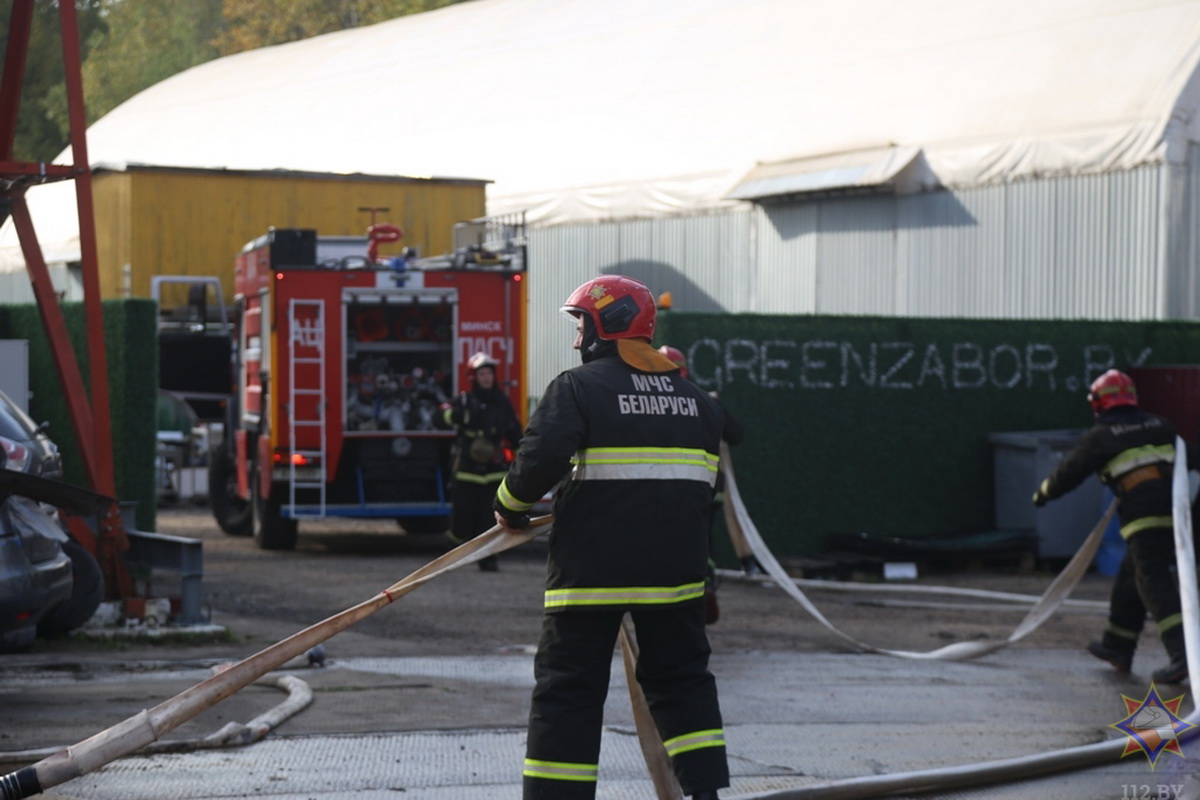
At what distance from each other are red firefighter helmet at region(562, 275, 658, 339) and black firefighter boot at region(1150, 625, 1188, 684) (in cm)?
500

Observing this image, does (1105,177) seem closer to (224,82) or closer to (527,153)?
(527,153)

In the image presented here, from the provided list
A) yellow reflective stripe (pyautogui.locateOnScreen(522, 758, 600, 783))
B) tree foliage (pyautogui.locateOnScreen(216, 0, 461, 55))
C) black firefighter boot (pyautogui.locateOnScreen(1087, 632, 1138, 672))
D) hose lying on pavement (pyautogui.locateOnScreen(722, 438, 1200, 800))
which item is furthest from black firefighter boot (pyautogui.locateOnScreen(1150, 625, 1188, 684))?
tree foliage (pyautogui.locateOnScreen(216, 0, 461, 55))

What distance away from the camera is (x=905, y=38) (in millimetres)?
22375

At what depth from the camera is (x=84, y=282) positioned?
9930 mm

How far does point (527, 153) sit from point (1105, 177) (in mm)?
10612

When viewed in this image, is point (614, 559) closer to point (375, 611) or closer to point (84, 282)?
point (375, 611)

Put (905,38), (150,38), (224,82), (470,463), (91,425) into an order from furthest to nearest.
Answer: (150,38)
(224,82)
(905,38)
(470,463)
(91,425)

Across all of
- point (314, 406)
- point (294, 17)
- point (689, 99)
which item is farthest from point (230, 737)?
point (294, 17)

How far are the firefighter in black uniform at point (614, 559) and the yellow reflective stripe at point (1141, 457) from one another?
4711 mm

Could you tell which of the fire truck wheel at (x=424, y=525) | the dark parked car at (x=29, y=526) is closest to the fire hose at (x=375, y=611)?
the dark parked car at (x=29, y=526)

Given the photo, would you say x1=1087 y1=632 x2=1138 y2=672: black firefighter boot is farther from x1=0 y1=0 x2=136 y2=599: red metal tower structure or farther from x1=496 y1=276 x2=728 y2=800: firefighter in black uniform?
x1=0 y1=0 x2=136 y2=599: red metal tower structure

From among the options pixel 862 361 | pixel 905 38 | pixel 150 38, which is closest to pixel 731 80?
pixel 905 38

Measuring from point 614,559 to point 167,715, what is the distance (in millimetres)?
1526

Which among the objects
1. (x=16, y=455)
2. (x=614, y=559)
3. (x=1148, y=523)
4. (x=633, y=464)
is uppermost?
(x=633, y=464)
